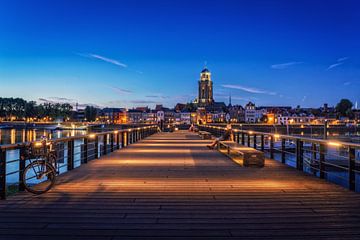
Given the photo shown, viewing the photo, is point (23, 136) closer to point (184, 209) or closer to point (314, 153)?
point (314, 153)

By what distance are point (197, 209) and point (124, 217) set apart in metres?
1.16

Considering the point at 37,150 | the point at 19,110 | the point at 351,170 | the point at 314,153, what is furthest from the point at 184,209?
the point at 19,110

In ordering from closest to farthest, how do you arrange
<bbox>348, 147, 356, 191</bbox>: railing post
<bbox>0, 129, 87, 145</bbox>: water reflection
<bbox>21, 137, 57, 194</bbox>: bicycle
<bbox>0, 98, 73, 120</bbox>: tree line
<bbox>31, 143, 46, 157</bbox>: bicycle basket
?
1. <bbox>21, 137, 57, 194</bbox>: bicycle
2. <bbox>31, 143, 46, 157</bbox>: bicycle basket
3. <bbox>348, 147, 356, 191</bbox>: railing post
4. <bbox>0, 129, 87, 145</bbox>: water reflection
5. <bbox>0, 98, 73, 120</bbox>: tree line

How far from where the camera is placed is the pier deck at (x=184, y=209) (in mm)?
4383

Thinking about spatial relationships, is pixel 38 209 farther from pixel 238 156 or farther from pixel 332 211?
pixel 238 156

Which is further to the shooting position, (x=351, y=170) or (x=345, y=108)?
(x=345, y=108)

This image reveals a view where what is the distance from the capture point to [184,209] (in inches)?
217

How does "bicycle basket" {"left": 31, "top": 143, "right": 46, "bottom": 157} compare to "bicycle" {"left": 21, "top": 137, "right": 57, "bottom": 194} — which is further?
"bicycle basket" {"left": 31, "top": 143, "right": 46, "bottom": 157}

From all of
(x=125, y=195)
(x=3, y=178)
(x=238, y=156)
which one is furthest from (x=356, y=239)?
(x=238, y=156)

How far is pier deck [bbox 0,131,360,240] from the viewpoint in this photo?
4.38 m

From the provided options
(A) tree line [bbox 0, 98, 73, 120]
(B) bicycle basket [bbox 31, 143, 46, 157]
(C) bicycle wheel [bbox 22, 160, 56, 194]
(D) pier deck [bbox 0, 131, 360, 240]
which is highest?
(A) tree line [bbox 0, 98, 73, 120]

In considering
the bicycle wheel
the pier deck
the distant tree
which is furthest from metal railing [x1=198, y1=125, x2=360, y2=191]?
the distant tree

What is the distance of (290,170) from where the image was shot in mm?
10133

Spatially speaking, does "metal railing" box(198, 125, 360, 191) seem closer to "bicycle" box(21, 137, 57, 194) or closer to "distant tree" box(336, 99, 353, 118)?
"bicycle" box(21, 137, 57, 194)
